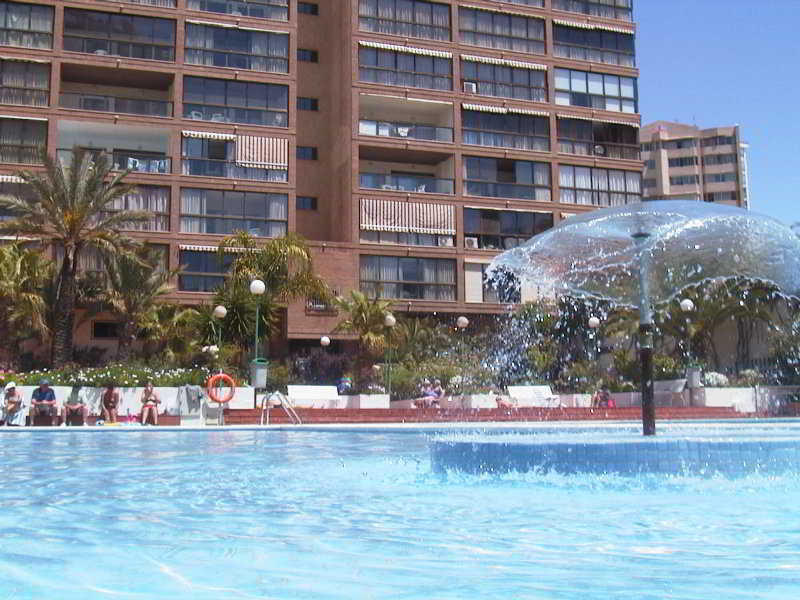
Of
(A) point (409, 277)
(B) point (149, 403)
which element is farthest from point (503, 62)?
(B) point (149, 403)

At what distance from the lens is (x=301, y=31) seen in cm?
4341

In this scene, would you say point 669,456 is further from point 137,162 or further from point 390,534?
point 137,162

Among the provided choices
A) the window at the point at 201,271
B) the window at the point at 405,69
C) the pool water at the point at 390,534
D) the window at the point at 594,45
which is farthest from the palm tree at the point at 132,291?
the window at the point at 594,45

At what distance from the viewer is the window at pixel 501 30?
42625mm

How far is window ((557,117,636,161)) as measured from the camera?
43219mm

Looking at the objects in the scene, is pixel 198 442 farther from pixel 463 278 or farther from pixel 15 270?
pixel 463 278

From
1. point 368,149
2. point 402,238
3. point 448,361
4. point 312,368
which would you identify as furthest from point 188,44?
point 448,361

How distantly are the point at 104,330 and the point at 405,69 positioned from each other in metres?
17.4

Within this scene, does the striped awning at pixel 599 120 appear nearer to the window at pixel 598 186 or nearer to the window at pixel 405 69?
the window at pixel 598 186

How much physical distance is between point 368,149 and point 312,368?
1073 centimetres

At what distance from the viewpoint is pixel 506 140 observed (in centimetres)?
4206

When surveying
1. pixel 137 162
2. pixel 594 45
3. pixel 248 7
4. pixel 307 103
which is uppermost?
pixel 594 45

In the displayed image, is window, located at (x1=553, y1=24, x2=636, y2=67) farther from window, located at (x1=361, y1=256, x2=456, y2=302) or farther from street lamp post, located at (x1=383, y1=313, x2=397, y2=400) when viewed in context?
street lamp post, located at (x1=383, y1=313, x2=397, y2=400)

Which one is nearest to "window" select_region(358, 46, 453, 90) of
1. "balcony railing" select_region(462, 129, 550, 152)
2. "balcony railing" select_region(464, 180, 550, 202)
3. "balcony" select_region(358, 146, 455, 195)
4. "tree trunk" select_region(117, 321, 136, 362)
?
"balcony railing" select_region(462, 129, 550, 152)
